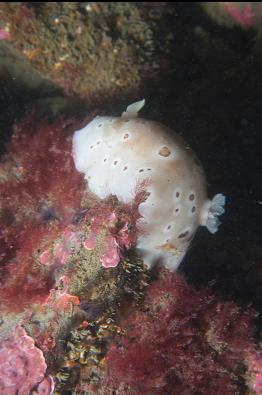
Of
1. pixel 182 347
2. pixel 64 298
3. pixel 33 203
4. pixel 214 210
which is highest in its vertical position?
pixel 214 210

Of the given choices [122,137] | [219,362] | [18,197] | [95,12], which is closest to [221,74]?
[95,12]

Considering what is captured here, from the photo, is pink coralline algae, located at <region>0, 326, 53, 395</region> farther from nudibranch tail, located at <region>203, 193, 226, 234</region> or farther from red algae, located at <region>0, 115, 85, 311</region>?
nudibranch tail, located at <region>203, 193, 226, 234</region>

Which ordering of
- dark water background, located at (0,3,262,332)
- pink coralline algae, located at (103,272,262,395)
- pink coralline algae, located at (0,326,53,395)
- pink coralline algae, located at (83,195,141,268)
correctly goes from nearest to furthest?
pink coralline algae, located at (0,326,53,395), pink coralline algae, located at (83,195,141,268), pink coralline algae, located at (103,272,262,395), dark water background, located at (0,3,262,332)

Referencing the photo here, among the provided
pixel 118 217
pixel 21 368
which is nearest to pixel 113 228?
pixel 118 217

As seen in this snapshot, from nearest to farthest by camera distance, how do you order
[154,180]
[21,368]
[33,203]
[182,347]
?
1. [21,368]
2. [182,347]
3. [154,180]
4. [33,203]

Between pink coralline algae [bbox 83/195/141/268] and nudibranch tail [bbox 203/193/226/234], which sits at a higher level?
pink coralline algae [bbox 83/195/141/268]

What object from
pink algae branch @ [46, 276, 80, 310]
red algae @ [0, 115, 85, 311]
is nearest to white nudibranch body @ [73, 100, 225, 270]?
red algae @ [0, 115, 85, 311]

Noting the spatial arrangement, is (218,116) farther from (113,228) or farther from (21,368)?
(21,368)
